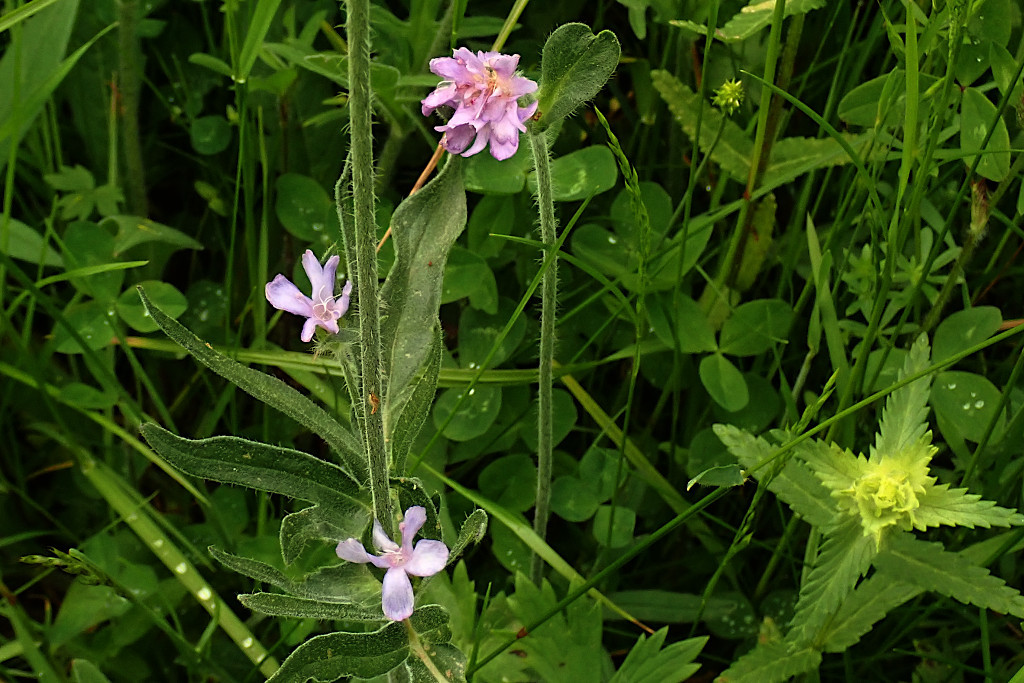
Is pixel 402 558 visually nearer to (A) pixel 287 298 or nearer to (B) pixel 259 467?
(B) pixel 259 467

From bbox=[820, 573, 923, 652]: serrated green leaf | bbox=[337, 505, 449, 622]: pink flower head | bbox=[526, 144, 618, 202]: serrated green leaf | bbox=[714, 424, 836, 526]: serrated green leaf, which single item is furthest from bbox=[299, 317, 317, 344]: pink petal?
bbox=[820, 573, 923, 652]: serrated green leaf

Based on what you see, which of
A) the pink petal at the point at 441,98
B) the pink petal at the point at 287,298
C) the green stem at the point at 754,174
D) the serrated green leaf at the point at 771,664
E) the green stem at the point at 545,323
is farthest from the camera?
the green stem at the point at 754,174

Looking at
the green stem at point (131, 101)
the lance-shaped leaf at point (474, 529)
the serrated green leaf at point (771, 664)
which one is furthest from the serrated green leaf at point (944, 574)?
the green stem at point (131, 101)

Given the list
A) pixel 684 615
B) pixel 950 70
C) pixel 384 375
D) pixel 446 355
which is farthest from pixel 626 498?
pixel 950 70

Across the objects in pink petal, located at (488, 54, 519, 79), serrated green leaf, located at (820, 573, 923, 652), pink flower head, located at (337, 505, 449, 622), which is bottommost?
serrated green leaf, located at (820, 573, 923, 652)

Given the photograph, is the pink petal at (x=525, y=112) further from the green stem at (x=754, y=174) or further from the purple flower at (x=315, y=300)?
the green stem at (x=754, y=174)

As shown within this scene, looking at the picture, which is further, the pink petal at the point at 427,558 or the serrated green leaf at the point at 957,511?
the serrated green leaf at the point at 957,511

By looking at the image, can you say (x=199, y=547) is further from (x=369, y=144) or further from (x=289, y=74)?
(x=369, y=144)

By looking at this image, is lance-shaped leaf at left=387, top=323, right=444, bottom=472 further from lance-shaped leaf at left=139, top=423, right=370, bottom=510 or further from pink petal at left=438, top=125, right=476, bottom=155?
pink petal at left=438, top=125, right=476, bottom=155

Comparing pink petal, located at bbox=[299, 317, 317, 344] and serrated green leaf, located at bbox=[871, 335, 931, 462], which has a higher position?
pink petal, located at bbox=[299, 317, 317, 344]
